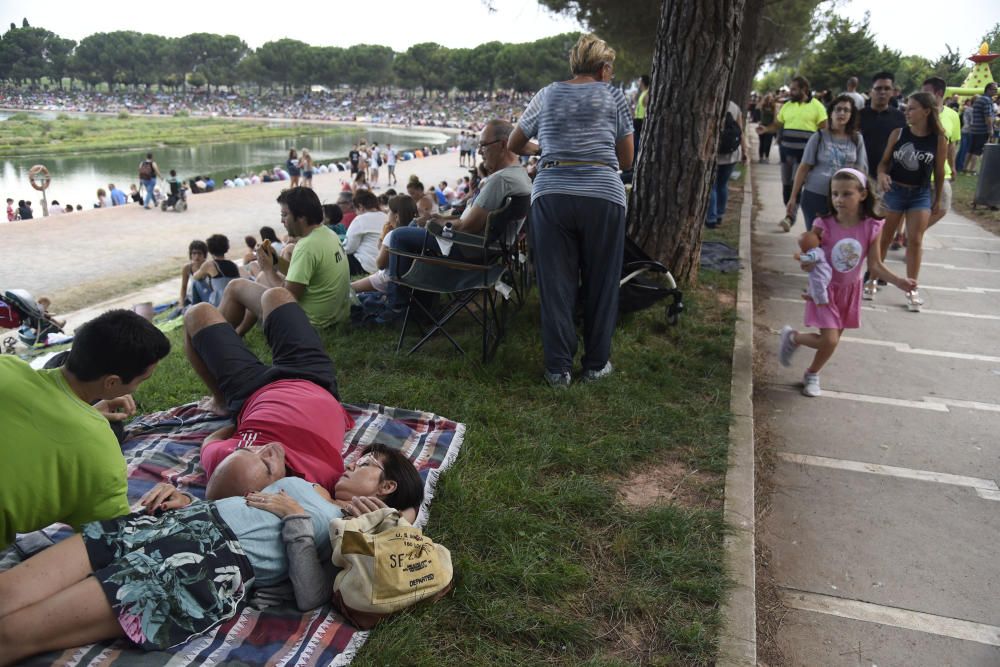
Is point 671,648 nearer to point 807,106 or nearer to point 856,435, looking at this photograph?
point 856,435

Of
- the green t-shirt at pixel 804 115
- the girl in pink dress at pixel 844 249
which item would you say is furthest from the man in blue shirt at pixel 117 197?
the girl in pink dress at pixel 844 249

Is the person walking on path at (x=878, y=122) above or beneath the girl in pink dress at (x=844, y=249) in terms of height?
above

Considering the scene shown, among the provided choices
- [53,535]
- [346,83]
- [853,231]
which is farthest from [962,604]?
[346,83]

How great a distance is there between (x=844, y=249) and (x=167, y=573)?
13.5 ft

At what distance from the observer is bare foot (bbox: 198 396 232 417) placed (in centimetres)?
383

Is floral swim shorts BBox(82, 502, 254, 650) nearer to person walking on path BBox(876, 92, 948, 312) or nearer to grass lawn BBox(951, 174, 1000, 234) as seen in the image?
person walking on path BBox(876, 92, 948, 312)

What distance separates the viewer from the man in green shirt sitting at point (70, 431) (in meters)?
2.07

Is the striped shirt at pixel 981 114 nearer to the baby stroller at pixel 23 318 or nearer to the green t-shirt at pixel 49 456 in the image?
the baby stroller at pixel 23 318

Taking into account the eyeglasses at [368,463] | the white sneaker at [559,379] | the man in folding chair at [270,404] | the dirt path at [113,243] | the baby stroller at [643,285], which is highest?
the baby stroller at [643,285]

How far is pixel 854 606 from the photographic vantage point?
2.73m

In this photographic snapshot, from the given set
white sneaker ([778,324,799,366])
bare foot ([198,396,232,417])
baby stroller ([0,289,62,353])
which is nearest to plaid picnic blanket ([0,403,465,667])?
bare foot ([198,396,232,417])

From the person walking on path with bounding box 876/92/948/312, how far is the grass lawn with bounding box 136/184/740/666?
245 cm

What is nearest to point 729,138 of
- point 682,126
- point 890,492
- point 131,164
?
point 682,126

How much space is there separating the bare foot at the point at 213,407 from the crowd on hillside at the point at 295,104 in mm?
81245
